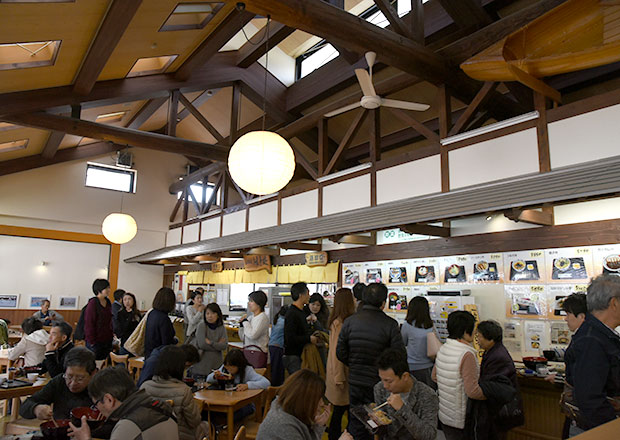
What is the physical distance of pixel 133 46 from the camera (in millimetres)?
5730

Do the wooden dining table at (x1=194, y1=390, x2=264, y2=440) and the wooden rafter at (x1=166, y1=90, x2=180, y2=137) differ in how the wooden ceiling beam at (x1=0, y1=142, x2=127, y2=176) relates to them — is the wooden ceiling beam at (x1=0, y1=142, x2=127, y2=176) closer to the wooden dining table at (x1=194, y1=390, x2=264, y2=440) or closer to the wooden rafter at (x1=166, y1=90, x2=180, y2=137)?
the wooden rafter at (x1=166, y1=90, x2=180, y2=137)

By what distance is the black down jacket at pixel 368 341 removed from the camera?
10.6 ft

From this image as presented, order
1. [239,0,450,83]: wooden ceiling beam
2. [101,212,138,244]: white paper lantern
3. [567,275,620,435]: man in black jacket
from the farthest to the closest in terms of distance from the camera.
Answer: [101,212,138,244]: white paper lantern < [239,0,450,83]: wooden ceiling beam < [567,275,620,435]: man in black jacket

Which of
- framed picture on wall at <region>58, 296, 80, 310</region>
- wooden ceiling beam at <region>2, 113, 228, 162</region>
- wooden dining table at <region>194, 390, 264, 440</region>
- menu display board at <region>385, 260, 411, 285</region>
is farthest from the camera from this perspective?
framed picture on wall at <region>58, 296, 80, 310</region>

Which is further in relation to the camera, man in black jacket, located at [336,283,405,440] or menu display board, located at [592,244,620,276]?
menu display board, located at [592,244,620,276]

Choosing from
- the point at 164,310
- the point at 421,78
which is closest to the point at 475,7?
the point at 421,78

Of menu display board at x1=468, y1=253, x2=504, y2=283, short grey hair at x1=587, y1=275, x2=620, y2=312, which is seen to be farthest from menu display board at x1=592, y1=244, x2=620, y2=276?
short grey hair at x1=587, y1=275, x2=620, y2=312

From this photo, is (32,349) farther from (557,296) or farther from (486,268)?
(557,296)

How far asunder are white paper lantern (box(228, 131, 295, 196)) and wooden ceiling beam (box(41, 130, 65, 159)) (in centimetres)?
610

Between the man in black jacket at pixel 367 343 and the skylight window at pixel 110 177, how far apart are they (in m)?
9.81

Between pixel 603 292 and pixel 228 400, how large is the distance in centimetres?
271

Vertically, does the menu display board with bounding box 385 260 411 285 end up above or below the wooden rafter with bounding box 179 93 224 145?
below

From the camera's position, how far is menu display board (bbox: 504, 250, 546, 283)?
16.0 ft

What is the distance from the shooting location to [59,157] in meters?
10.3
